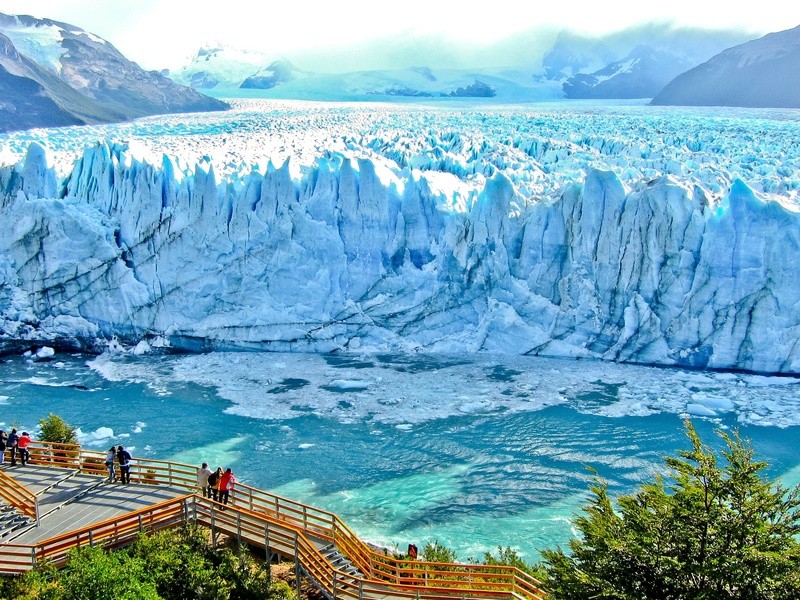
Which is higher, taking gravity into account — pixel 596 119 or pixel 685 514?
pixel 596 119

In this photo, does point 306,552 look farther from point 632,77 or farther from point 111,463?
point 632,77

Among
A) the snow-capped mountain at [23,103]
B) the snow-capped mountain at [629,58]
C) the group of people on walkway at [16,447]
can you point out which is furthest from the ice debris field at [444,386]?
the snow-capped mountain at [629,58]

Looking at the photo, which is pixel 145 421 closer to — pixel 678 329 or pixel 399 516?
pixel 399 516

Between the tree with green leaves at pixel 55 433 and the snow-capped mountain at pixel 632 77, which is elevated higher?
the snow-capped mountain at pixel 632 77

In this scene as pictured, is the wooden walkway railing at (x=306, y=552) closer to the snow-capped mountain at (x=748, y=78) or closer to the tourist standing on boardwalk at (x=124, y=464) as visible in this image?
the tourist standing on boardwalk at (x=124, y=464)

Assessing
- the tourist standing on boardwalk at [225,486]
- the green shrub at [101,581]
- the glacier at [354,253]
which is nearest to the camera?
the green shrub at [101,581]

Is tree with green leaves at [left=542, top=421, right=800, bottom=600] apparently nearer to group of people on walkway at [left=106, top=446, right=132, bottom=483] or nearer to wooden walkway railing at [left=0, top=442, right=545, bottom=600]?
wooden walkway railing at [left=0, top=442, right=545, bottom=600]

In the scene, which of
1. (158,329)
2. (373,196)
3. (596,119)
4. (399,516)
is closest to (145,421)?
(158,329)
